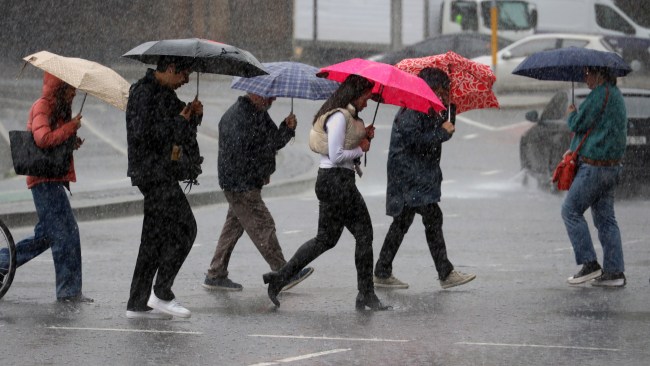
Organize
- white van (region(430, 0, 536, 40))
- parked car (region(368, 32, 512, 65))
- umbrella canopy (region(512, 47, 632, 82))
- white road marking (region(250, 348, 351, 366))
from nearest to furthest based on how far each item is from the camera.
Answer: white road marking (region(250, 348, 351, 366)), umbrella canopy (region(512, 47, 632, 82)), parked car (region(368, 32, 512, 65)), white van (region(430, 0, 536, 40))

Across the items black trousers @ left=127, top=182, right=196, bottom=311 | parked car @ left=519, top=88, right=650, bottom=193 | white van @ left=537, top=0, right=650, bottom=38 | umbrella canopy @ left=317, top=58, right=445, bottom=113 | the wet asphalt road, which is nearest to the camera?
the wet asphalt road

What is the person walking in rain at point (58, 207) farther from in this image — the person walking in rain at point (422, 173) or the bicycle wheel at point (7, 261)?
the person walking in rain at point (422, 173)

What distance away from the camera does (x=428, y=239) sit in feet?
34.8

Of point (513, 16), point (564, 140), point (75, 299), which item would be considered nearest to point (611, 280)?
point (75, 299)

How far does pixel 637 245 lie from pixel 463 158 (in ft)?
28.7

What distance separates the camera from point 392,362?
7.84m

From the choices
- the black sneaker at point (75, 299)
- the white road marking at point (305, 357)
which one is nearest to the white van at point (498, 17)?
the black sneaker at point (75, 299)

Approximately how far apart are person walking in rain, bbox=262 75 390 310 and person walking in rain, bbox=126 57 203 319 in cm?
82

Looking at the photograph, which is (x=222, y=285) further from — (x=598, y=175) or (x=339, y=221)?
(x=598, y=175)

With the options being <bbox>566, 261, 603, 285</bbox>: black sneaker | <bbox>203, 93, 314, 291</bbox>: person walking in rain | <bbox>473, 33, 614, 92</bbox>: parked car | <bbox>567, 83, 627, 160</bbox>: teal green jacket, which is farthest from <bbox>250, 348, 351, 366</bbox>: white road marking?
<bbox>473, 33, 614, 92</bbox>: parked car

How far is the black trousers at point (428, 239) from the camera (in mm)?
10531

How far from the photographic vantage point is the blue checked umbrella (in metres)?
10.2

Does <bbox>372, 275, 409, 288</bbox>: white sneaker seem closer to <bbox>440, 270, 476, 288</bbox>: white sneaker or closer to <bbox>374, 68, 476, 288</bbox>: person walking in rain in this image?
<bbox>374, 68, 476, 288</bbox>: person walking in rain

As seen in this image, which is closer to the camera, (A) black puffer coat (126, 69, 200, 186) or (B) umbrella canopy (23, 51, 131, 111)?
(A) black puffer coat (126, 69, 200, 186)
